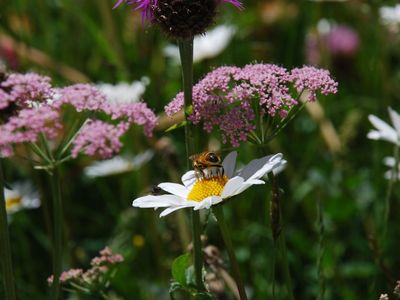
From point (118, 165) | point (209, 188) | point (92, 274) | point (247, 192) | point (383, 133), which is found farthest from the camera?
point (118, 165)

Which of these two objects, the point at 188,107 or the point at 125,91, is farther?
the point at 125,91

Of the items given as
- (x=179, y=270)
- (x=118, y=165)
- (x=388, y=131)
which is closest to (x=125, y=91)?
(x=118, y=165)

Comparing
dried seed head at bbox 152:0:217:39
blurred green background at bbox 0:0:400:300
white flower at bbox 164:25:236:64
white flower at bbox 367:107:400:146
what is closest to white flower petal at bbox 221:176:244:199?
dried seed head at bbox 152:0:217:39

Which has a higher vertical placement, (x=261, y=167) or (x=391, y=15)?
(x=391, y=15)

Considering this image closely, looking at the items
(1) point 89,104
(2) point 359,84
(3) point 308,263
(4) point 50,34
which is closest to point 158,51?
(4) point 50,34

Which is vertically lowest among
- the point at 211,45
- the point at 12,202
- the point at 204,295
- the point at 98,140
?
the point at 204,295

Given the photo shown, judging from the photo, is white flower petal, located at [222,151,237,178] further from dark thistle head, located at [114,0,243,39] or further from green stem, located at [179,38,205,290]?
dark thistle head, located at [114,0,243,39]

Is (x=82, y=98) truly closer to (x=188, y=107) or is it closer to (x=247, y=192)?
(x=188, y=107)

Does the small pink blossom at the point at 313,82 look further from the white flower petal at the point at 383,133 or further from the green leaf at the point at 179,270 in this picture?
the white flower petal at the point at 383,133
